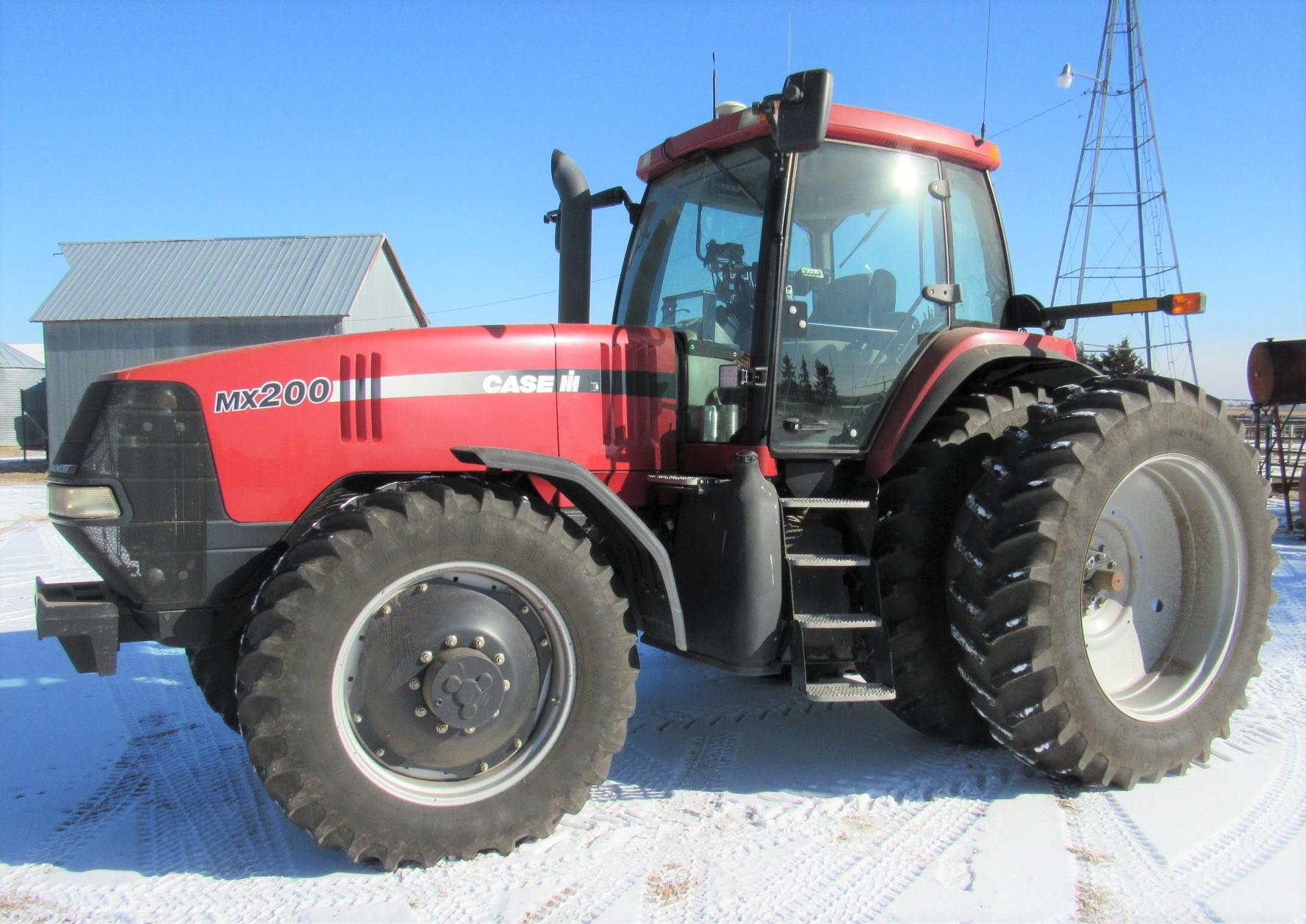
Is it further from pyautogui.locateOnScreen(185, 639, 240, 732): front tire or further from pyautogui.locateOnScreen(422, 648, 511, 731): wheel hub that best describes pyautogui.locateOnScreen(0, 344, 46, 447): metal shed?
pyautogui.locateOnScreen(422, 648, 511, 731): wheel hub

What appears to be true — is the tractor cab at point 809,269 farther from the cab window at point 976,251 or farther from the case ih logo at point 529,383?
the case ih logo at point 529,383

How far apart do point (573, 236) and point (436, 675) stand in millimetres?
1861

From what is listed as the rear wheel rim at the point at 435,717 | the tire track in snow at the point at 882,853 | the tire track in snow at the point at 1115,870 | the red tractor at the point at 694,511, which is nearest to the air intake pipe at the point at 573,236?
the red tractor at the point at 694,511

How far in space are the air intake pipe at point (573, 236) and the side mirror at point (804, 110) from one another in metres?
1.01

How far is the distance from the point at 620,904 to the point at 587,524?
1.31 m

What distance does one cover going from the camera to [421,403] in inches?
125

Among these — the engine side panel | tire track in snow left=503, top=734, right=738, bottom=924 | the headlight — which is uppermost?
the engine side panel

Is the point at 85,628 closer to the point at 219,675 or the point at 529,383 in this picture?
the point at 219,675

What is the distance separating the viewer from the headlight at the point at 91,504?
9.21 ft

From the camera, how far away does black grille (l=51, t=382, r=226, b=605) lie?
2826 millimetres

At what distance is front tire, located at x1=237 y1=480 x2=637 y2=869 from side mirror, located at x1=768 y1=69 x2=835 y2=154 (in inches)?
57.1

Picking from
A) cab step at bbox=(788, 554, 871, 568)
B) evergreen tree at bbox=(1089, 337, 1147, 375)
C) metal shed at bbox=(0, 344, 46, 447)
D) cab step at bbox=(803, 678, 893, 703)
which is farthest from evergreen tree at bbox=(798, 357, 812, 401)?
metal shed at bbox=(0, 344, 46, 447)

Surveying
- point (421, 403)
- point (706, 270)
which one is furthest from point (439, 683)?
point (706, 270)

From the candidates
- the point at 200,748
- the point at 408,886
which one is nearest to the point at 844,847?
the point at 408,886
